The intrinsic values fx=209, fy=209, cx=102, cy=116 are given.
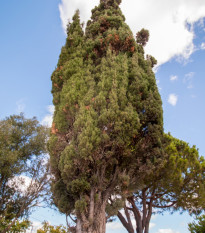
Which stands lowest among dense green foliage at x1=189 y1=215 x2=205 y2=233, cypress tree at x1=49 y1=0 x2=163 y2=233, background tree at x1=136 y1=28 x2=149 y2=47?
dense green foliage at x1=189 y1=215 x2=205 y2=233

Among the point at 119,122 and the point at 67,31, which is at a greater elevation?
the point at 67,31

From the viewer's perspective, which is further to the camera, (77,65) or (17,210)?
(17,210)

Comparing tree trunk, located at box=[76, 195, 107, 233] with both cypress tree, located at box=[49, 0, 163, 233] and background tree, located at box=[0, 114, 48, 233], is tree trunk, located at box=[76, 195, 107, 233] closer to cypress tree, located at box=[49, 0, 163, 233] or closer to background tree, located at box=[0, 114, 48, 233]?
cypress tree, located at box=[49, 0, 163, 233]

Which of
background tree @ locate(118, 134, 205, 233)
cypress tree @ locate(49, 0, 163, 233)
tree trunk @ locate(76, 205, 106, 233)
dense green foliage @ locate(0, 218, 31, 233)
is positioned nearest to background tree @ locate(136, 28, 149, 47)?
cypress tree @ locate(49, 0, 163, 233)

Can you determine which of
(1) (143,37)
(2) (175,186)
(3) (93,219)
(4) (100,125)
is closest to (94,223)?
(3) (93,219)

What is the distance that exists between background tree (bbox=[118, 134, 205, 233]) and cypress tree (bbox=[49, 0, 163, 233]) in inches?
174

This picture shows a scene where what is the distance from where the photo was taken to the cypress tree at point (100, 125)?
797 cm

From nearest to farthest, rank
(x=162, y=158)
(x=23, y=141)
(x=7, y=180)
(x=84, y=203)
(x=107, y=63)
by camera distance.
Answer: (x=84, y=203), (x=162, y=158), (x=107, y=63), (x=7, y=180), (x=23, y=141)

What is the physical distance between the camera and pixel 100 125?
27.4 feet

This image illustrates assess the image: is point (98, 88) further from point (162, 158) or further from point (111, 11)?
point (111, 11)

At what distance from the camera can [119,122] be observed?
8188 mm

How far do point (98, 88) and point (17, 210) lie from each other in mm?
11126

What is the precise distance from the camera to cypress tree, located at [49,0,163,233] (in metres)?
7.97

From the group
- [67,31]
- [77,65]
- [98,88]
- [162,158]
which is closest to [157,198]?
[162,158]
